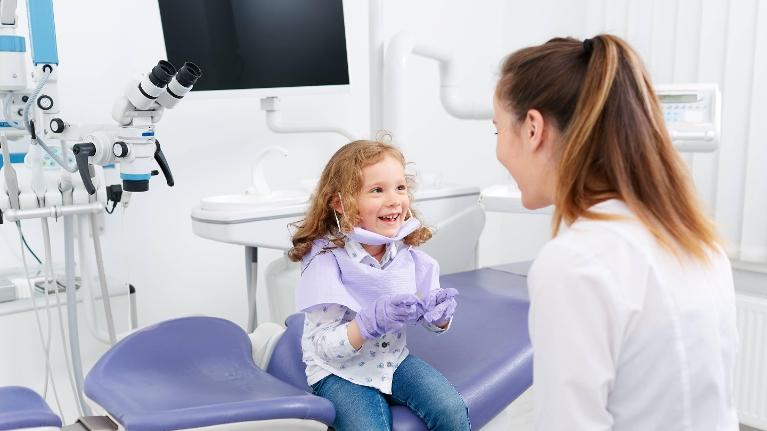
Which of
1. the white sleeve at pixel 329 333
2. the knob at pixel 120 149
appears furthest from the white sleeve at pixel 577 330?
the knob at pixel 120 149

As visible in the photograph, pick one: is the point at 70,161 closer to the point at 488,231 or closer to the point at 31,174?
the point at 31,174

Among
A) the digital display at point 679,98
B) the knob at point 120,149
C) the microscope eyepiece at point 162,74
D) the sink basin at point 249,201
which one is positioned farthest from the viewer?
the digital display at point 679,98

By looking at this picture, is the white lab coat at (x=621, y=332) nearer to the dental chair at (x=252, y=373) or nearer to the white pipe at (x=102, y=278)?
the dental chair at (x=252, y=373)

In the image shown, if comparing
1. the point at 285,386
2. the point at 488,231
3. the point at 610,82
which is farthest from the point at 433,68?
the point at 610,82

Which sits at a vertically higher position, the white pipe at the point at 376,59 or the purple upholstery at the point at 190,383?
the white pipe at the point at 376,59

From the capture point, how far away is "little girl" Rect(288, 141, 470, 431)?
1.53 metres

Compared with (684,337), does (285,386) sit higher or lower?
lower

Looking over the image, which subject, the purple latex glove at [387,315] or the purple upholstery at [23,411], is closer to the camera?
the purple upholstery at [23,411]

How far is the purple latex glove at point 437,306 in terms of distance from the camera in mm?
1539

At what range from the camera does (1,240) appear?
2.19 metres

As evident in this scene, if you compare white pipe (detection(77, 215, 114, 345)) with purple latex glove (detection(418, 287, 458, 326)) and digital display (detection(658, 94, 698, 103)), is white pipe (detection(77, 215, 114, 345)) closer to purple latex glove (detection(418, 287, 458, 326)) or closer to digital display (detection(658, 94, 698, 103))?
purple latex glove (detection(418, 287, 458, 326))

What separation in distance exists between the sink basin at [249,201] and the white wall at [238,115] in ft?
0.99

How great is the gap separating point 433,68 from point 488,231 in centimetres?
85

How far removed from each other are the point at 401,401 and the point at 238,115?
138cm
